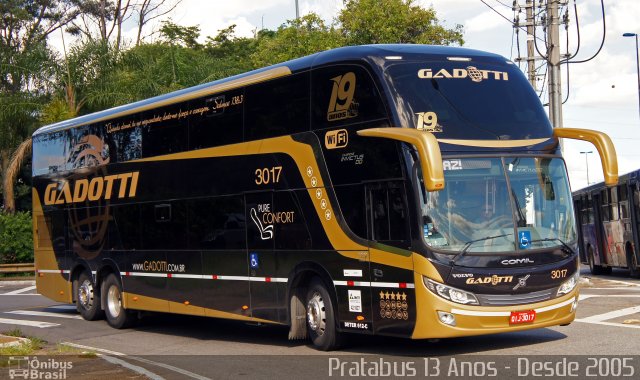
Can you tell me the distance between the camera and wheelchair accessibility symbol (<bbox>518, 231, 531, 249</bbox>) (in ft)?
41.3

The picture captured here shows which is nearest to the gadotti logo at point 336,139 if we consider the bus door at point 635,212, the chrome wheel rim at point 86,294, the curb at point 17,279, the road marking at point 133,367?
the road marking at point 133,367

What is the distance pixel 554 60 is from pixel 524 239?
649 inches

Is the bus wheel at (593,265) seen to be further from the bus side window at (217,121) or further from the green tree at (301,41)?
the bus side window at (217,121)

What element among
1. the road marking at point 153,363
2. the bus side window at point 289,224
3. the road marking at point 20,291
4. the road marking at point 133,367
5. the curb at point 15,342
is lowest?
the road marking at point 153,363

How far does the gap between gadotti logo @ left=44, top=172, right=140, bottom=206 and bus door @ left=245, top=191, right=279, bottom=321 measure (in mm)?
4263

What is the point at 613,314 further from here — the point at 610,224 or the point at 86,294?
the point at 610,224

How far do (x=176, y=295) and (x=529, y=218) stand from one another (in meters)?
7.40

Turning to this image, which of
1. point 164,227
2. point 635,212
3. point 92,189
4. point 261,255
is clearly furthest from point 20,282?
point 261,255

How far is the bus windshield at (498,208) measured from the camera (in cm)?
1227

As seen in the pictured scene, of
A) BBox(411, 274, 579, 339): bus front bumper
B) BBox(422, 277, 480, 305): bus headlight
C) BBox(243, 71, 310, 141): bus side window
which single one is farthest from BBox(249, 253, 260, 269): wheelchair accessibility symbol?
BBox(422, 277, 480, 305): bus headlight

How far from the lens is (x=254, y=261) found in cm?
1536

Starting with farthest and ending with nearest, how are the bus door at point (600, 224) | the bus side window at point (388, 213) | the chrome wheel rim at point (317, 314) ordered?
1. the bus door at point (600, 224)
2. the chrome wheel rim at point (317, 314)
3. the bus side window at point (388, 213)

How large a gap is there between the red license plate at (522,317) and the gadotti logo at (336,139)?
3.27 meters

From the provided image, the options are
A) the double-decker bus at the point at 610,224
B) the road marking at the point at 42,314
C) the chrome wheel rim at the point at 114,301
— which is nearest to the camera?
the chrome wheel rim at the point at 114,301
